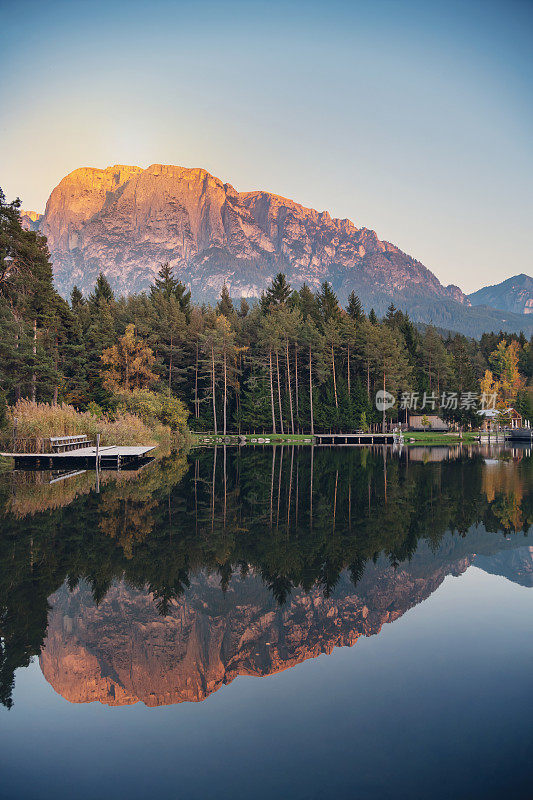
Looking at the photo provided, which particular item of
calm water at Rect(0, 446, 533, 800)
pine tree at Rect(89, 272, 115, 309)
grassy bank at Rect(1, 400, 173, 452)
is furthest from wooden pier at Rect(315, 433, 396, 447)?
calm water at Rect(0, 446, 533, 800)

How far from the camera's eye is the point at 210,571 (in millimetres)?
10141

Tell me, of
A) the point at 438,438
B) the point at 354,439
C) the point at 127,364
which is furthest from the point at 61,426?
the point at 438,438

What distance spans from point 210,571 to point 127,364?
166 ft

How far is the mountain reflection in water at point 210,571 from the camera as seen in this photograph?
673 centimetres

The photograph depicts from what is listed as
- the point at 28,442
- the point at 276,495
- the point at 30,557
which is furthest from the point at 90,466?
the point at 30,557

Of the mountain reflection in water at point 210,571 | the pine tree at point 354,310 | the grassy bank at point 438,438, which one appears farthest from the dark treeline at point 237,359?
the mountain reflection in water at point 210,571

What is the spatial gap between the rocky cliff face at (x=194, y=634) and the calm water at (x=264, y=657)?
3cm

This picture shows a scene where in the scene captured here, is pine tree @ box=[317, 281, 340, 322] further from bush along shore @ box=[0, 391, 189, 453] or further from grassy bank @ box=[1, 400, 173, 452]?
grassy bank @ box=[1, 400, 173, 452]

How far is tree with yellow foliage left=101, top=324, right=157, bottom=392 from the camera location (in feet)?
190

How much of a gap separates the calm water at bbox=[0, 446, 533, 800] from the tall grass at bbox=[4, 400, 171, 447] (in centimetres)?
1879

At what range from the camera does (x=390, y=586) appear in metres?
9.70

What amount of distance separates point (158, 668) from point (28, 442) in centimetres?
2797

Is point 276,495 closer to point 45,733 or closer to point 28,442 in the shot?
point 45,733

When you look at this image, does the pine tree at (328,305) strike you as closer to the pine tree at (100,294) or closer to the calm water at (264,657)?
the pine tree at (100,294)
